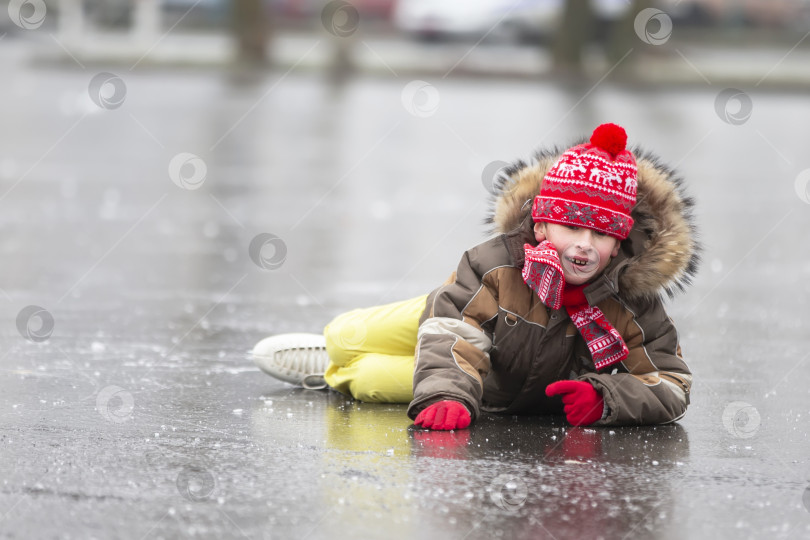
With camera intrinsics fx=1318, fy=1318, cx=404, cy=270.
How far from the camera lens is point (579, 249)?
164 inches

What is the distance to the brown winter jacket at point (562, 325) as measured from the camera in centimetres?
421

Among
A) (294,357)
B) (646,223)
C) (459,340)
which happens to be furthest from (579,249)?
(294,357)

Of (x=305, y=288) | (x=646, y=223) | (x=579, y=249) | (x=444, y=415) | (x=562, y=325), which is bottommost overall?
(x=444, y=415)

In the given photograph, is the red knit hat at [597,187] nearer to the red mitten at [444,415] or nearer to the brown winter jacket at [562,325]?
the brown winter jacket at [562,325]

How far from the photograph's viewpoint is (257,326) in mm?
6066

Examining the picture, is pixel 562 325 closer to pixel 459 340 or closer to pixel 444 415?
pixel 459 340

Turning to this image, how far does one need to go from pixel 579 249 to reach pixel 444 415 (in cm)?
68

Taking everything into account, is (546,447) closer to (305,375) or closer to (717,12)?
(305,375)

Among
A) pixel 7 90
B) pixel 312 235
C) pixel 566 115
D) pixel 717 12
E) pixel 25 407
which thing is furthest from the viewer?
pixel 717 12

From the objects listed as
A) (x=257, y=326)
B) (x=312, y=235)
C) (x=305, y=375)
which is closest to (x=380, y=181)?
(x=312, y=235)

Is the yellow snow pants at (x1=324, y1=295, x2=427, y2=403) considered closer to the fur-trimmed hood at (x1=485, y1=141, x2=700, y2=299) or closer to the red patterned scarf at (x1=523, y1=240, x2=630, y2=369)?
the fur-trimmed hood at (x1=485, y1=141, x2=700, y2=299)

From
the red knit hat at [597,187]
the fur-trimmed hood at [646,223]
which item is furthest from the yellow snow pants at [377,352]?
the red knit hat at [597,187]

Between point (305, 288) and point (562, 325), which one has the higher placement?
point (305, 288)

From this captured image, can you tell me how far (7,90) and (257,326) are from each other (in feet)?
48.9
